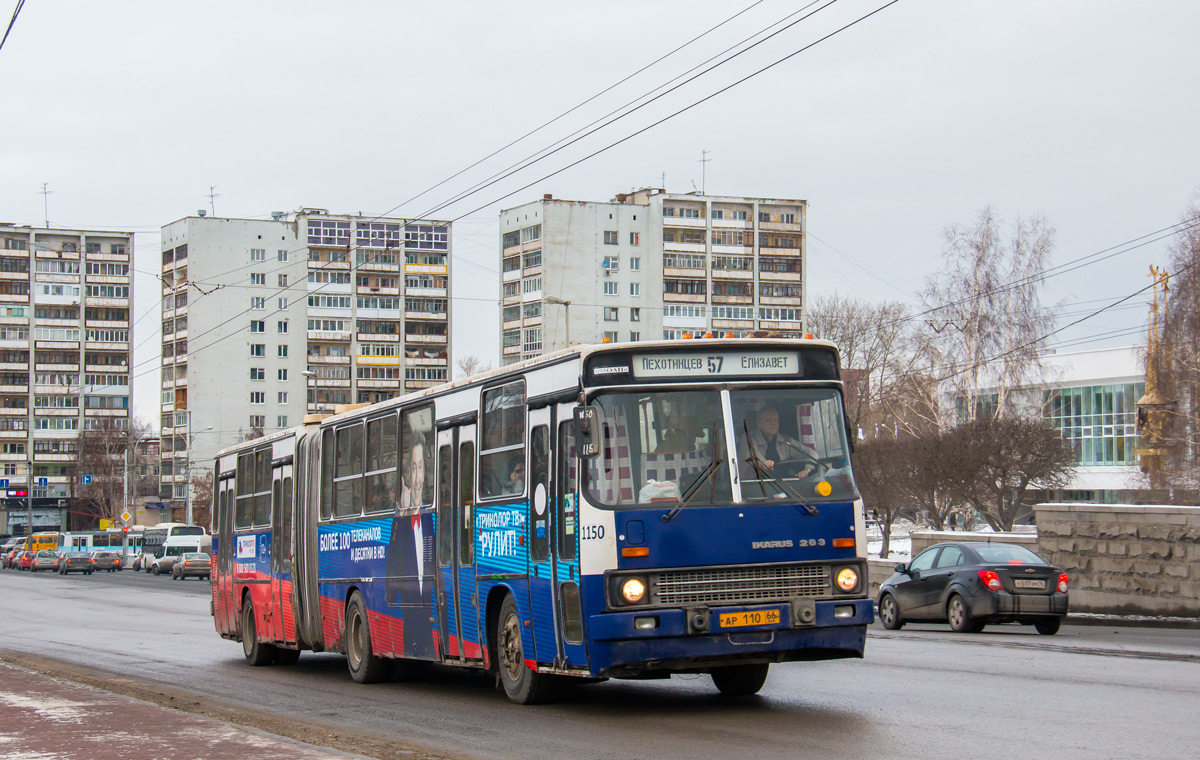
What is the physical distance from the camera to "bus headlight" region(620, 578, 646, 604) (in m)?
10.8

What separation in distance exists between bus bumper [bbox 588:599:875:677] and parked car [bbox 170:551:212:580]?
61.1 m

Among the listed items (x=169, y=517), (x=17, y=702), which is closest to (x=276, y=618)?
(x=17, y=702)

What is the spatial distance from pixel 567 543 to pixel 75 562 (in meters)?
73.3

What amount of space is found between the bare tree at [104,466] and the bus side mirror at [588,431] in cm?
12436

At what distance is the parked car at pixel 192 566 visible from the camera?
227 feet

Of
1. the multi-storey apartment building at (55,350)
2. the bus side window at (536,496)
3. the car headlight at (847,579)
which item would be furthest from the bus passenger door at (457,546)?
the multi-storey apartment building at (55,350)

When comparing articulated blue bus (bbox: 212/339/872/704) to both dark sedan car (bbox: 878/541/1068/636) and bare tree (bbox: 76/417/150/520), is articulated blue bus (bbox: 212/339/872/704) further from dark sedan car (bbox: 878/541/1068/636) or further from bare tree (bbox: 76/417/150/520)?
bare tree (bbox: 76/417/150/520)

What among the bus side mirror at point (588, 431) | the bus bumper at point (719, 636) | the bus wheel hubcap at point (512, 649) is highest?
the bus side mirror at point (588, 431)

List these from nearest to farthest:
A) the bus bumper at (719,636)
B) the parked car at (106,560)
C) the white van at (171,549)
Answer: the bus bumper at (719,636) < the white van at (171,549) < the parked car at (106,560)

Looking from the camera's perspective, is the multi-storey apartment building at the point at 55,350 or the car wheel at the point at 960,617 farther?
the multi-storey apartment building at the point at 55,350

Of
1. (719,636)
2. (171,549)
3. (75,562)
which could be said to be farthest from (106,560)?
(719,636)

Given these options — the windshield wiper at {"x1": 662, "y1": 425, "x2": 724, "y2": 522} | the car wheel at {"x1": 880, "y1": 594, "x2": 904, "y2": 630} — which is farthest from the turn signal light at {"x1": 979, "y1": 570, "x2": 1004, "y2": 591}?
the windshield wiper at {"x1": 662, "y1": 425, "x2": 724, "y2": 522}

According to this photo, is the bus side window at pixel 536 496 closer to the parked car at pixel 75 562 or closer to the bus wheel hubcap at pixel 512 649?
the bus wheel hubcap at pixel 512 649

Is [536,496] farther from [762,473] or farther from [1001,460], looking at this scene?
[1001,460]
